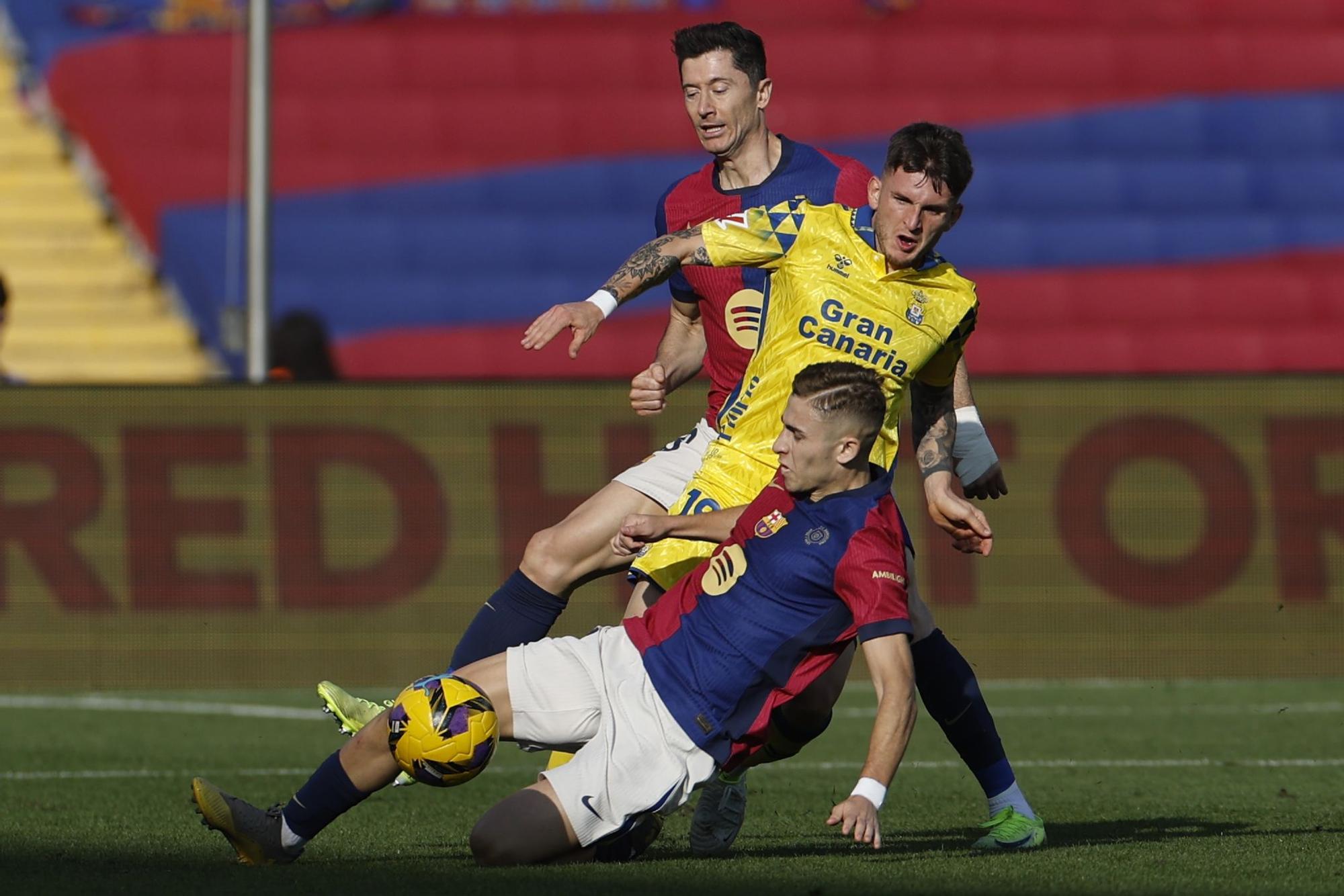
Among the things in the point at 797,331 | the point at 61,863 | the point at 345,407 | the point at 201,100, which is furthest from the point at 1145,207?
the point at 61,863

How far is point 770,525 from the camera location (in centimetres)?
535

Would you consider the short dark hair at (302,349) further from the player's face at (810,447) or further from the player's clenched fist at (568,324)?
the player's face at (810,447)

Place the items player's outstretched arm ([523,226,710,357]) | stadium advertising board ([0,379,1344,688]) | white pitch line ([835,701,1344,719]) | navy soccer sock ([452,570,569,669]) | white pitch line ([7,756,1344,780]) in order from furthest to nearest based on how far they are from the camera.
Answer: stadium advertising board ([0,379,1344,688])
white pitch line ([835,701,1344,719])
white pitch line ([7,756,1344,780])
navy soccer sock ([452,570,569,669])
player's outstretched arm ([523,226,710,357])

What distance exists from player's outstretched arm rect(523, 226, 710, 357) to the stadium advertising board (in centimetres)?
548

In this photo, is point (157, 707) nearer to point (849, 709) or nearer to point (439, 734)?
point (849, 709)

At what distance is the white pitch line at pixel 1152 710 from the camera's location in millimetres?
10273

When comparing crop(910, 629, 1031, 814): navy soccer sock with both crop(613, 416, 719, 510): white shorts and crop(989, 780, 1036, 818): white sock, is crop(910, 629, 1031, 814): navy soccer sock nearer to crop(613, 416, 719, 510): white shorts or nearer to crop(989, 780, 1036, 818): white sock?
crop(989, 780, 1036, 818): white sock

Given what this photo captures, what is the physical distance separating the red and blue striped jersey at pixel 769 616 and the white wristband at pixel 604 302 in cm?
67

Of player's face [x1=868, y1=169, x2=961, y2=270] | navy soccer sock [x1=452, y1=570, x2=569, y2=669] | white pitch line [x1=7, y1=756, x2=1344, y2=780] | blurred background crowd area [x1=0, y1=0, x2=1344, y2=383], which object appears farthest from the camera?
blurred background crowd area [x1=0, y1=0, x2=1344, y2=383]

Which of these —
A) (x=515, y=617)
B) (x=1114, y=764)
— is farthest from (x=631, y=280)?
(x=1114, y=764)

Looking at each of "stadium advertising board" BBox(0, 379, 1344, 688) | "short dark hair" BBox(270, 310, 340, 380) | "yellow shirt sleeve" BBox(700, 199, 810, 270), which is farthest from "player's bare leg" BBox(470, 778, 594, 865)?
"short dark hair" BBox(270, 310, 340, 380)

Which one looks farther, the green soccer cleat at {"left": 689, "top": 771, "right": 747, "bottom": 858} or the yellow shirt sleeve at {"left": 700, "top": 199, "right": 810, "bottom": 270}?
the green soccer cleat at {"left": 689, "top": 771, "right": 747, "bottom": 858}

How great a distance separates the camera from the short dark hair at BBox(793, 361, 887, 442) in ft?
16.9

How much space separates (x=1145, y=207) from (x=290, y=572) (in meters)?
12.2
